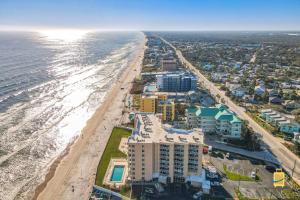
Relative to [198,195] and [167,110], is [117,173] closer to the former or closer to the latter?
[198,195]

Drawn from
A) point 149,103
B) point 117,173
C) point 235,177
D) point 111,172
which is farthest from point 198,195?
point 149,103

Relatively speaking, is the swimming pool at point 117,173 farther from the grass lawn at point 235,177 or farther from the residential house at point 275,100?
the residential house at point 275,100

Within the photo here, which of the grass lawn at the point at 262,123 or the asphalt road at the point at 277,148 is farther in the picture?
the grass lawn at the point at 262,123

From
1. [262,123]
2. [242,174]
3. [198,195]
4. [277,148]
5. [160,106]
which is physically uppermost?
[160,106]

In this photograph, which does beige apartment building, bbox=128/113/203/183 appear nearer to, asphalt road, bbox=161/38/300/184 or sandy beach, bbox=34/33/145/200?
sandy beach, bbox=34/33/145/200

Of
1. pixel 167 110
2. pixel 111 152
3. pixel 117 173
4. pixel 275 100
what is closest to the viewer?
pixel 117 173

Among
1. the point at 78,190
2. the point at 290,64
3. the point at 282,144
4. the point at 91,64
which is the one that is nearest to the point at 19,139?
the point at 78,190

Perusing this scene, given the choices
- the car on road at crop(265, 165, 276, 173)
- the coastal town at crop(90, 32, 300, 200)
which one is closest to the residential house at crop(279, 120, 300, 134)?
the coastal town at crop(90, 32, 300, 200)

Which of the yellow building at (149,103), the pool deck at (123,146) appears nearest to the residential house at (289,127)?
the yellow building at (149,103)
